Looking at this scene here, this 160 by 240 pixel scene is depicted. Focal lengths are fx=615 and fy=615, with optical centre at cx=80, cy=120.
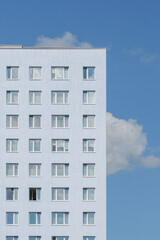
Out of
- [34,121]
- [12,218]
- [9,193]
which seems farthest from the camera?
[34,121]

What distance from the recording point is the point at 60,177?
77250mm

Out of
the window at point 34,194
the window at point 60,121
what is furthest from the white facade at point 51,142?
the window at point 34,194

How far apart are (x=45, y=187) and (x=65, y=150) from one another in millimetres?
5299

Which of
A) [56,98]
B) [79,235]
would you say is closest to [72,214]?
[79,235]

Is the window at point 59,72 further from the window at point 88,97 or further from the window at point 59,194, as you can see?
the window at point 59,194

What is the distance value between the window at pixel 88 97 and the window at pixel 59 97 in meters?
2.31

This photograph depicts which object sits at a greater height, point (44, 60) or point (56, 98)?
point (44, 60)

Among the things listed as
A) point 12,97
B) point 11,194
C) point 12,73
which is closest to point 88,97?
point 12,97

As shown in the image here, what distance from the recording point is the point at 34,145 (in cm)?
7806

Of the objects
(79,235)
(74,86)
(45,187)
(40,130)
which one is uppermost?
(74,86)

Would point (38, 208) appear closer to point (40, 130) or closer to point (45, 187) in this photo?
point (45, 187)

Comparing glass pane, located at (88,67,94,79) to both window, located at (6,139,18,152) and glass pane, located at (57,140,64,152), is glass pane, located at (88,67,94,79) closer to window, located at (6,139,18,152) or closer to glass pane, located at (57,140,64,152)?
glass pane, located at (57,140,64,152)

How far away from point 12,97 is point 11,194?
12.4 m

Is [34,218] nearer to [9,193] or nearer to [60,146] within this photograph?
[9,193]
